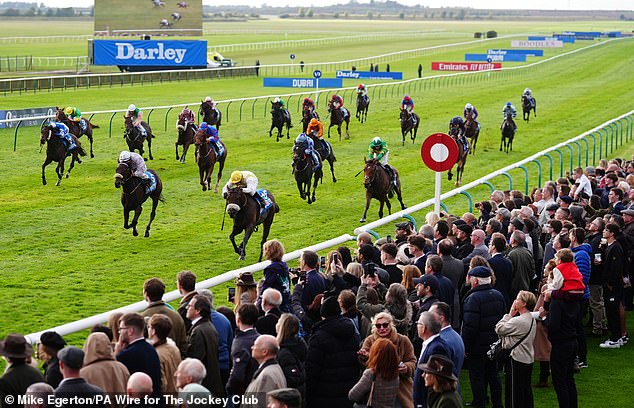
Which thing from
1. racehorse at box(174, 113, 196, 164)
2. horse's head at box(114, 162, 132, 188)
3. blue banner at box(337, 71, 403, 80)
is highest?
horse's head at box(114, 162, 132, 188)

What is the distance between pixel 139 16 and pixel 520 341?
190 feet

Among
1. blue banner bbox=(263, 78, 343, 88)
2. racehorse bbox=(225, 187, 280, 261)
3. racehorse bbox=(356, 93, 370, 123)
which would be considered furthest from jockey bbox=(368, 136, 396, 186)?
blue banner bbox=(263, 78, 343, 88)

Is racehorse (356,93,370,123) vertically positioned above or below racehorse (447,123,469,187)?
below

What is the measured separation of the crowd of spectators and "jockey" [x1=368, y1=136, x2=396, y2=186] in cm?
629

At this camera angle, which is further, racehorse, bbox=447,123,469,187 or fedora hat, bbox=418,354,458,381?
racehorse, bbox=447,123,469,187

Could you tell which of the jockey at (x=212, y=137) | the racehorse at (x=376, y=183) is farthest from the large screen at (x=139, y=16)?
the racehorse at (x=376, y=183)

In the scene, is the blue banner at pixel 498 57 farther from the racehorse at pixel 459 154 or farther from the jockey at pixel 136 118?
the jockey at pixel 136 118

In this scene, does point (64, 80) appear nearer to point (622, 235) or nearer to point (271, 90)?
point (271, 90)

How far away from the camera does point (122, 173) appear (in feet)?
53.6

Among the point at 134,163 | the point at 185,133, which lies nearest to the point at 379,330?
the point at 134,163

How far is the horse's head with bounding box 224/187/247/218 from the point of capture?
14.7m

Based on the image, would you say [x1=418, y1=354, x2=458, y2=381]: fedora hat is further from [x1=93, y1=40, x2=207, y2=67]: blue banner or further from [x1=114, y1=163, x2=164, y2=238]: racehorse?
[x1=93, y1=40, x2=207, y2=67]: blue banner

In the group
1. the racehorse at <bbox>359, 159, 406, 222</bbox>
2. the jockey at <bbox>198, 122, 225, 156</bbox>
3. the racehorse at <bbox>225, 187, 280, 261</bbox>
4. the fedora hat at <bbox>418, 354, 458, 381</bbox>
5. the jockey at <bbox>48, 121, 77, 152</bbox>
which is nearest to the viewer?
the fedora hat at <bbox>418, 354, 458, 381</bbox>

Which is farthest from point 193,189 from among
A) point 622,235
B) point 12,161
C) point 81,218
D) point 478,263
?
point 478,263
